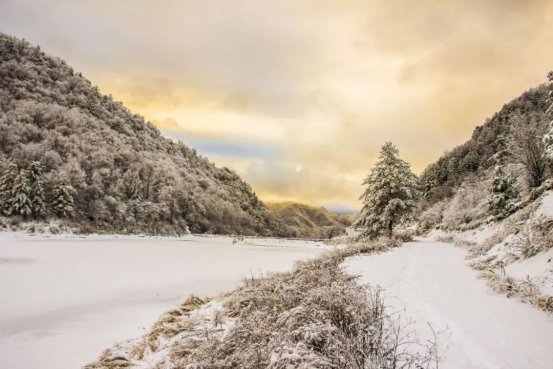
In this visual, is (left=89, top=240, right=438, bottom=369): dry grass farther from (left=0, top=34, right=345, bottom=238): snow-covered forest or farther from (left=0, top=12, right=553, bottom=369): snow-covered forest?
(left=0, top=34, right=345, bottom=238): snow-covered forest

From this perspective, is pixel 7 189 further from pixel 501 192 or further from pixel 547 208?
pixel 501 192

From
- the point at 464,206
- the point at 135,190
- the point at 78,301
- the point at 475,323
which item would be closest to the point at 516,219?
the point at 475,323

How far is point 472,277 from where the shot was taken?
10398mm

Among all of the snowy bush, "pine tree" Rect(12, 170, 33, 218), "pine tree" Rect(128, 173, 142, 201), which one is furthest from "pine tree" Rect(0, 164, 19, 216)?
the snowy bush

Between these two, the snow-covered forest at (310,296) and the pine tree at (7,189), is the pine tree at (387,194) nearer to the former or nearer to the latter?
the snow-covered forest at (310,296)

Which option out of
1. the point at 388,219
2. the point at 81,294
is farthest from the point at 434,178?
the point at 81,294

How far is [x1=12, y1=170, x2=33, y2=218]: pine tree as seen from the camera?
35812mm

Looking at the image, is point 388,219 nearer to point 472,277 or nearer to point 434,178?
point 472,277

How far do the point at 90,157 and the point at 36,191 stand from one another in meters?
20.2

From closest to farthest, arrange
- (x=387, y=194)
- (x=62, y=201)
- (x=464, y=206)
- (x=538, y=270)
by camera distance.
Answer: (x=538, y=270) < (x=387, y=194) < (x=62, y=201) < (x=464, y=206)

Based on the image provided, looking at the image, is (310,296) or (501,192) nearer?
(310,296)

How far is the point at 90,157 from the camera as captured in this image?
57.5m

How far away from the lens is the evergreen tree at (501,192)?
26328mm

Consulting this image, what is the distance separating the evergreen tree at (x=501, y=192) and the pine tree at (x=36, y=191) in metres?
44.9
